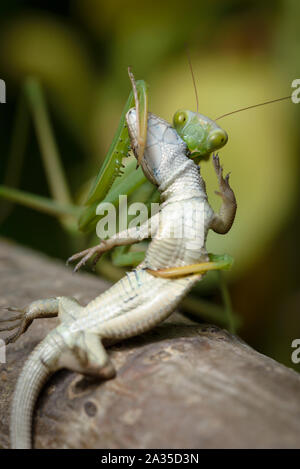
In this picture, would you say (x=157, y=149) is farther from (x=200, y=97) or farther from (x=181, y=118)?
(x=200, y=97)

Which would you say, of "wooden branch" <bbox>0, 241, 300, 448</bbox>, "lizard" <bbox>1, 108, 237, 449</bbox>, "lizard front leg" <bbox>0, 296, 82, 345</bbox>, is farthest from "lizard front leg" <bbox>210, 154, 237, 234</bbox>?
"lizard front leg" <bbox>0, 296, 82, 345</bbox>

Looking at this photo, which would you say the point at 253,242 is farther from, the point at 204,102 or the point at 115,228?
the point at 115,228

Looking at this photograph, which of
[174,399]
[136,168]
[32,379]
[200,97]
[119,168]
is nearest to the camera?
[174,399]

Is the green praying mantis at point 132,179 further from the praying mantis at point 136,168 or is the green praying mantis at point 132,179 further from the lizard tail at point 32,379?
the lizard tail at point 32,379

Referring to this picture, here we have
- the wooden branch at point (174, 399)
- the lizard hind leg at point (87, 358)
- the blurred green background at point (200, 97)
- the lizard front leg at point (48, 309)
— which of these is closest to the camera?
the wooden branch at point (174, 399)

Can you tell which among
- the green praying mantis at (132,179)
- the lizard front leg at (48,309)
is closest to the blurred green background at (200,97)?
the green praying mantis at (132,179)

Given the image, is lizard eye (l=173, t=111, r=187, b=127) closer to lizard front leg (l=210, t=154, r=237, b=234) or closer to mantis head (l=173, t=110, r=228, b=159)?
mantis head (l=173, t=110, r=228, b=159)

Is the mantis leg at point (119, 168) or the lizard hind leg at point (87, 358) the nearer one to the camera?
the lizard hind leg at point (87, 358)

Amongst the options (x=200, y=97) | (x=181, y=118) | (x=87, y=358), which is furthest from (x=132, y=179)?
(x=200, y=97)
